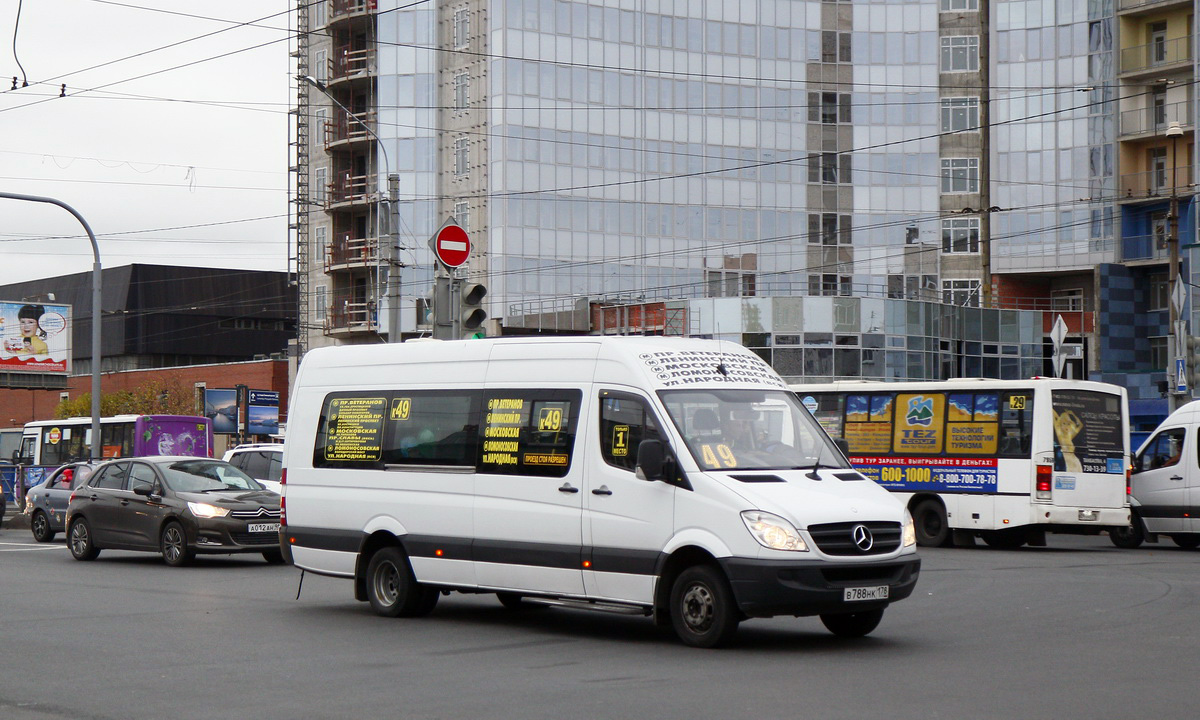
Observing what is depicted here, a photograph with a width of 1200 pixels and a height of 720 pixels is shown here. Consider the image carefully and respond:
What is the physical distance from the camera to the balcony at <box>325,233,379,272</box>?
218 ft

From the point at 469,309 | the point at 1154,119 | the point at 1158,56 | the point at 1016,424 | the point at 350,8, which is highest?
the point at 350,8

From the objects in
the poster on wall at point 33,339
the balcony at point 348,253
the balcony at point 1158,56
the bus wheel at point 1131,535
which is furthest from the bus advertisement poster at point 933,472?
→ the poster on wall at point 33,339

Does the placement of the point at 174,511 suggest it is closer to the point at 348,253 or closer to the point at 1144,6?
the point at 348,253

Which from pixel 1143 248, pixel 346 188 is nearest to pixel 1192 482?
pixel 1143 248

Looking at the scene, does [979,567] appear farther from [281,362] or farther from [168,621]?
[281,362]

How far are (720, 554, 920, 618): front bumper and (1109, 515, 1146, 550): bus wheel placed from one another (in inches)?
652

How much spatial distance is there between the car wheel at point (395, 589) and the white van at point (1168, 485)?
16198 millimetres

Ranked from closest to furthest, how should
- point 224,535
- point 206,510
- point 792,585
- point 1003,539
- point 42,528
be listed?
point 792,585 < point 224,535 < point 206,510 < point 1003,539 < point 42,528

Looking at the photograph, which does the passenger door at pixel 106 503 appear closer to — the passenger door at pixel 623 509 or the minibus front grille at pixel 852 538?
the passenger door at pixel 623 509

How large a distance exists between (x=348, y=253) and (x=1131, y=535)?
4853cm

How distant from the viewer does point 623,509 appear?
11742 millimetres

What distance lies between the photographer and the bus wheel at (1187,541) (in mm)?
26489

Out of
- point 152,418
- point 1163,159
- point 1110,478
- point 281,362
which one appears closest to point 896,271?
point 1163,159

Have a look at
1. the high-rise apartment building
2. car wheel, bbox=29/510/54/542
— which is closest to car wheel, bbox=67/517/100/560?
car wheel, bbox=29/510/54/542
